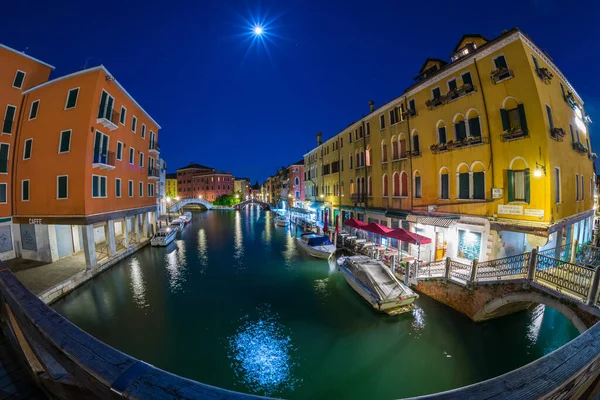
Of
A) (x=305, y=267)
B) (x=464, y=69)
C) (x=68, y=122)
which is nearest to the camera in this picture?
(x=464, y=69)

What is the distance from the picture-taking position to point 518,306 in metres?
11.4

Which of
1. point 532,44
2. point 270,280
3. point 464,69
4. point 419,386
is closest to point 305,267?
point 270,280

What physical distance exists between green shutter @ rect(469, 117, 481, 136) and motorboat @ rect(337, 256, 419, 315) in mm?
8906

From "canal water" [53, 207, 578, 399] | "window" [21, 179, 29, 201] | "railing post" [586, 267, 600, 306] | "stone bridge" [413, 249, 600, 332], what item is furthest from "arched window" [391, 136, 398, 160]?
"window" [21, 179, 29, 201]

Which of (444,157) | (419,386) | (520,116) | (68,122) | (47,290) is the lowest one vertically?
(419,386)

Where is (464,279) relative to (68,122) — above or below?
below

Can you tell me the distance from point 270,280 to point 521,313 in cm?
1393

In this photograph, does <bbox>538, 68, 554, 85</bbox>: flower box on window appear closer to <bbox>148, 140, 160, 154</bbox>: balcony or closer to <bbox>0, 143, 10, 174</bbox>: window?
<bbox>148, 140, 160, 154</bbox>: balcony

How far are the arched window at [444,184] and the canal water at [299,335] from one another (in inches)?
254

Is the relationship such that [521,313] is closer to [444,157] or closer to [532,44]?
[444,157]

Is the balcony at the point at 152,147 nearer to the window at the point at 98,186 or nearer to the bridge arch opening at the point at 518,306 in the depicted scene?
the window at the point at 98,186

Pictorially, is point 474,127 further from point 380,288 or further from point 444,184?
point 380,288

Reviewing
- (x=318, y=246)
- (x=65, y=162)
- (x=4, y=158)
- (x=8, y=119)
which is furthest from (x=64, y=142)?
(x=318, y=246)

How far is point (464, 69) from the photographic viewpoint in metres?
14.4
